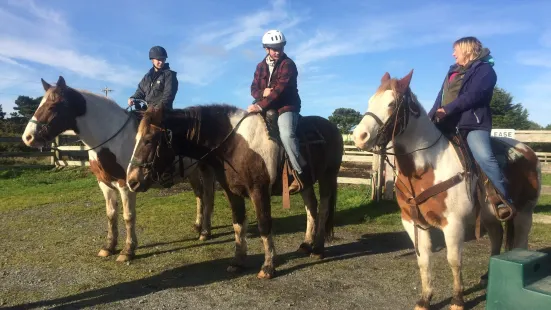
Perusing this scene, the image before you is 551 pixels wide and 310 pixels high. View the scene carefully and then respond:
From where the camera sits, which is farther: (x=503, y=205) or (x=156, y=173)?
(x=156, y=173)

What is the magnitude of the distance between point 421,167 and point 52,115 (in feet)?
14.5

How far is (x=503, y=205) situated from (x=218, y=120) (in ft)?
10.6

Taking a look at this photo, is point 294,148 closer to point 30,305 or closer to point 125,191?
point 125,191

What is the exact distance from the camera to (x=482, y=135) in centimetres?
371

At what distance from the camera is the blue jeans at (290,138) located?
4.75m

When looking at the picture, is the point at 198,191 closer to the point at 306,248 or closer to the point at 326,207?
the point at 306,248

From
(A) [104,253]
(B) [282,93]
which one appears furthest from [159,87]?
(A) [104,253]

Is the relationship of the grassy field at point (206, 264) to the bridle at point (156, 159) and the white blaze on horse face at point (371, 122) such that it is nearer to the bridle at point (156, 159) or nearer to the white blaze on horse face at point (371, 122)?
the bridle at point (156, 159)

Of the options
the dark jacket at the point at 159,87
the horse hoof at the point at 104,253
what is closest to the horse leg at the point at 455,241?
the dark jacket at the point at 159,87

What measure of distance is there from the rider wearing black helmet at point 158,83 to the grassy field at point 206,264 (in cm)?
235

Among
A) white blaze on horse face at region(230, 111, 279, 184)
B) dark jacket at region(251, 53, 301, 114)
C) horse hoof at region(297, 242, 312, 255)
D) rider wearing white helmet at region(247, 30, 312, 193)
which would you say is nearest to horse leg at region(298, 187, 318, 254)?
horse hoof at region(297, 242, 312, 255)

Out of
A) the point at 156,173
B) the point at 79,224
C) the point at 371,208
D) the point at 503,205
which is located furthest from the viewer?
the point at 371,208

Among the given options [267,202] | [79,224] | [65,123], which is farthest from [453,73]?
[79,224]

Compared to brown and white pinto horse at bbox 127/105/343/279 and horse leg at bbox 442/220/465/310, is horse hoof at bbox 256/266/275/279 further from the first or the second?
horse leg at bbox 442/220/465/310
